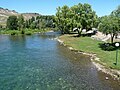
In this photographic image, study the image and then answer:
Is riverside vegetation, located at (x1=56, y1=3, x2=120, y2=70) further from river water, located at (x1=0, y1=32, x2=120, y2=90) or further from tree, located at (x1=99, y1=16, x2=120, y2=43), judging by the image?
river water, located at (x1=0, y1=32, x2=120, y2=90)

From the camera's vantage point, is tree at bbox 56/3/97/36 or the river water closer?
the river water

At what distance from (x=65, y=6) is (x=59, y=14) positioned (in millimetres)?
4717

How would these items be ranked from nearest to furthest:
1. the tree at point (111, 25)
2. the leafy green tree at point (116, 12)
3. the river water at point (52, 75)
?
the river water at point (52, 75), the tree at point (111, 25), the leafy green tree at point (116, 12)

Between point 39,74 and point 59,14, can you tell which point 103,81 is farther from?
point 59,14

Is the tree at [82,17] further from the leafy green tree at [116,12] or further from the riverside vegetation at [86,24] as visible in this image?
the leafy green tree at [116,12]

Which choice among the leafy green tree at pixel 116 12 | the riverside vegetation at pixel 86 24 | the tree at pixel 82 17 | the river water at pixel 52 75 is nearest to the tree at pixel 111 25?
the riverside vegetation at pixel 86 24

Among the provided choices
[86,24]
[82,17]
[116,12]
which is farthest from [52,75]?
[86,24]

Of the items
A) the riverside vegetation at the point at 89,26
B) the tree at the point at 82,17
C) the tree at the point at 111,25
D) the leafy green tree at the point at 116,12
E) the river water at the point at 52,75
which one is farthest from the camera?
the tree at the point at 82,17

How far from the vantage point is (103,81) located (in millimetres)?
28672

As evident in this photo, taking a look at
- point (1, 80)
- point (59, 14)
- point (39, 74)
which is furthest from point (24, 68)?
point (59, 14)

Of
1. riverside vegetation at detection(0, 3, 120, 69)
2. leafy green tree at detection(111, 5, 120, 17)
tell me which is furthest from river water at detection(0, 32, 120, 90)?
leafy green tree at detection(111, 5, 120, 17)

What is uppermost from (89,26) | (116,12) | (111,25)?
(116,12)

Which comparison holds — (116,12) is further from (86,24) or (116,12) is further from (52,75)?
(86,24)

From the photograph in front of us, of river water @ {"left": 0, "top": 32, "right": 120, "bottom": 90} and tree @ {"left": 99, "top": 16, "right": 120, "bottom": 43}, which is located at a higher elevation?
tree @ {"left": 99, "top": 16, "right": 120, "bottom": 43}
